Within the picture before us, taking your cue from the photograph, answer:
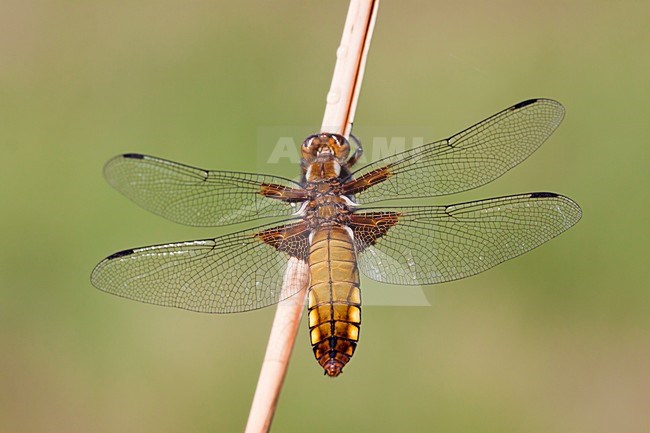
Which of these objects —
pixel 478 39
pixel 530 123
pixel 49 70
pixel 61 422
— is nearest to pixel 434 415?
pixel 530 123

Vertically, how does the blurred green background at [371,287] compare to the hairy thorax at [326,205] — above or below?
above

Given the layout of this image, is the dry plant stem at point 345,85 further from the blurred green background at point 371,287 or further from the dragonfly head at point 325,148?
the blurred green background at point 371,287

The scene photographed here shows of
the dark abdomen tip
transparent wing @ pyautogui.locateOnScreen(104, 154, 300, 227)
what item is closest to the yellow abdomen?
the dark abdomen tip

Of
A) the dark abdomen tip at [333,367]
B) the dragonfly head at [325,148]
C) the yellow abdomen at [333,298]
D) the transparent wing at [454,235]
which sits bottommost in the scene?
the dark abdomen tip at [333,367]

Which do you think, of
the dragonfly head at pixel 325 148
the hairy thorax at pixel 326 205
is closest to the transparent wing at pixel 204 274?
the hairy thorax at pixel 326 205

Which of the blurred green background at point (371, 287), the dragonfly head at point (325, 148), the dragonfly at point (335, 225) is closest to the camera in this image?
A: the dragonfly at point (335, 225)
